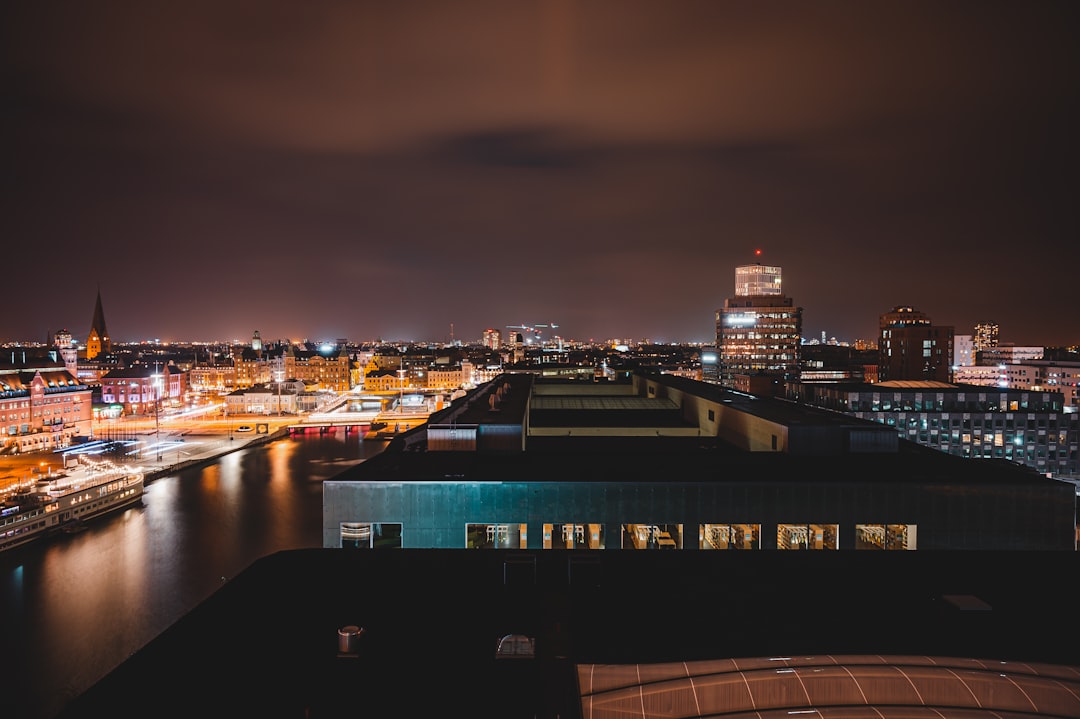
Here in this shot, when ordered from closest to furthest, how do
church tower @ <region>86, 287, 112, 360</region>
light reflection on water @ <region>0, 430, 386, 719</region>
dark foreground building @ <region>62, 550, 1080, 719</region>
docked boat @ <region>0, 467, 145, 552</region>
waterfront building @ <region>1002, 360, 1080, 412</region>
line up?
dark foreground building @ <region>62, 550, 1080, 719</region> → light reflection on water @ <region>0, 430, 386, 719</region> → docked boat @ <region>0, 467, 145, 552</region> → waterfront building @ <region>1002, 360, 1080, 412</region> → church tower @ <region>86, 287, 112, 360</region>

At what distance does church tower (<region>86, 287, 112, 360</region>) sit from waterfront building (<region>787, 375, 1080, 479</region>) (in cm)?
11051

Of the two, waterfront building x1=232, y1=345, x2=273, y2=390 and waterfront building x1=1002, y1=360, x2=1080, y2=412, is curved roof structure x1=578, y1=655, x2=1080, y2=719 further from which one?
waterfront building x1=232, y1=345, x2=273, y2=390

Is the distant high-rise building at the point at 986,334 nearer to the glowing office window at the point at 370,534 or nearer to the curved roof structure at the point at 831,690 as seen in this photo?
the glowing office window at the point at 370,534

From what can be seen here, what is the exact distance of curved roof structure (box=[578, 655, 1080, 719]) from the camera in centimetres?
399

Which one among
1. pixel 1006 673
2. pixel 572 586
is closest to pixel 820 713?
pixel 1006 673

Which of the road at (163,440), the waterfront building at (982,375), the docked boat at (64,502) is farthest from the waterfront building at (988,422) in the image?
the road at (163,440)

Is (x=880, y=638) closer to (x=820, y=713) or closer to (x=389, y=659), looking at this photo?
(x=820, y=713)

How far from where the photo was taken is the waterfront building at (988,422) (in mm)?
33000

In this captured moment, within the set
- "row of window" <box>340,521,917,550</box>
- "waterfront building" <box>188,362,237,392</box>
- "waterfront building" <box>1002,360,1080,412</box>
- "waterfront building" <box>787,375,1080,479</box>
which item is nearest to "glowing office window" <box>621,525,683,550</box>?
"row of window" <box>340,521,917,550</box>

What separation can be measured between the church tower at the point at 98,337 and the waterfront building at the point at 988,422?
111 m

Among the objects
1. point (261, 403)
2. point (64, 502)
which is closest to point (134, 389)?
point (261, 403)

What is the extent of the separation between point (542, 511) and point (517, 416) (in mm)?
4898

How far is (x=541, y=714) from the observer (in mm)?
3551

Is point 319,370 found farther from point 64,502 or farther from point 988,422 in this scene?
point 988,422
